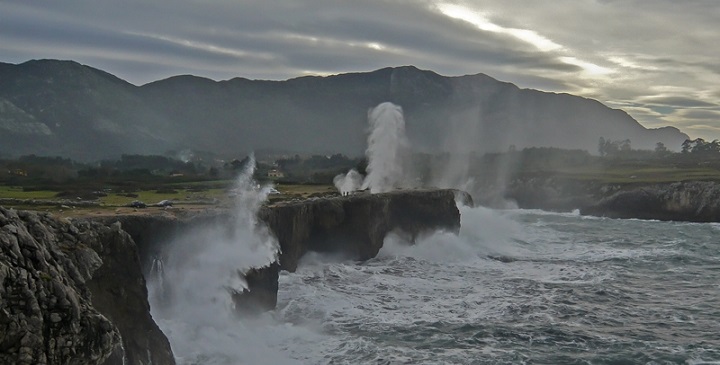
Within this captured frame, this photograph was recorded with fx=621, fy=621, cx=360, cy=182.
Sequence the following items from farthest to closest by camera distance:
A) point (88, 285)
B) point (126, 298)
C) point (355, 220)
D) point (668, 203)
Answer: point (668, 203) < point (355, 220) < point (126, 298) < point (88, 285)

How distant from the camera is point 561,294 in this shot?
28266 millimetres

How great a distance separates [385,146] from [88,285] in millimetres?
41014

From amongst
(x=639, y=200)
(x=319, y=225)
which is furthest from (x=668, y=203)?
(x=319, y=225)

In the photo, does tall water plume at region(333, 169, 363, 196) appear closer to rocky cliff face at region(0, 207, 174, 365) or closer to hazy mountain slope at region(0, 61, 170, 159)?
rocky cliff face at region(0, 207, 174, 365)

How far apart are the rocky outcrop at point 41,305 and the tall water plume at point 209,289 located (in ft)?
20.3

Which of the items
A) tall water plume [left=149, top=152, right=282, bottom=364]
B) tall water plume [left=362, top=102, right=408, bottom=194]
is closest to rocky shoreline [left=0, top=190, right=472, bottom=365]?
tall water plume [left=149, top=152, right=282, bottom=364]

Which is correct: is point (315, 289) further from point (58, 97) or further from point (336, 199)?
point (58, 97)

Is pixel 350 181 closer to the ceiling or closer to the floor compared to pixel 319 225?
closer to the ceiling

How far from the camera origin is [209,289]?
2209cm

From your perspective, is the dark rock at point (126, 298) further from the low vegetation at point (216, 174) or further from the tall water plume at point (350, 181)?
the tall water plume at point (350, 181)

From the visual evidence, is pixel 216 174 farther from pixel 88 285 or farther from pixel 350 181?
pixel 88 285

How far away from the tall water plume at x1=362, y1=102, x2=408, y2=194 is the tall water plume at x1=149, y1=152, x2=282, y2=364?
88.1 ft

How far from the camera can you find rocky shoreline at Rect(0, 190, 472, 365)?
437 inches

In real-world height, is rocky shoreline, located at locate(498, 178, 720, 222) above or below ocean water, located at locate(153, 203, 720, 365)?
above
